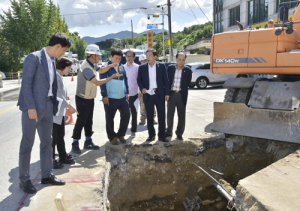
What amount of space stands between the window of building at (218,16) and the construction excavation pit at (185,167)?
23.3m

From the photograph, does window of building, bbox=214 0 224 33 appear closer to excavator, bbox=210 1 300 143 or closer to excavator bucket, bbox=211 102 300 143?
excavator, bbox=210 1 300 143

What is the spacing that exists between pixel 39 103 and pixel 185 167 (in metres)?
3.25

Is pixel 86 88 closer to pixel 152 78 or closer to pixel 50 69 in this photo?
pixel 152 78

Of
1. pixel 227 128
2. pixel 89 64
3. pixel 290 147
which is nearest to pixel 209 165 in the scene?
pixel 227 128

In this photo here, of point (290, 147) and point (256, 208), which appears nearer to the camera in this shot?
point (256, 208)

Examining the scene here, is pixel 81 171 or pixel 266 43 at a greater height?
pixel 266 43

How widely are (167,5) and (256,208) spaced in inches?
965

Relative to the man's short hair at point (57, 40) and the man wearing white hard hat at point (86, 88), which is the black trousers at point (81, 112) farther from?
the man's short hair at point (57, 40)

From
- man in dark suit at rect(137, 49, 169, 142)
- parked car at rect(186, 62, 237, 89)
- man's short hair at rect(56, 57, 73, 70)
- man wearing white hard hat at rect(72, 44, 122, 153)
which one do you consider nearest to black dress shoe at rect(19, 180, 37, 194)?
man wearing white hard hat at rect(72, 44, 122, 153)

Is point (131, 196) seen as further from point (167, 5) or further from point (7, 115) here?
point (167, 5)

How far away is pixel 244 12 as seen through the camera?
21656 millimetres

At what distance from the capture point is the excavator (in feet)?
15.6

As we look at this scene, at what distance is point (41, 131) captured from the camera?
3637 millimetres

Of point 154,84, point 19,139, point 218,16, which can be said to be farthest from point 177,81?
point 218,16
